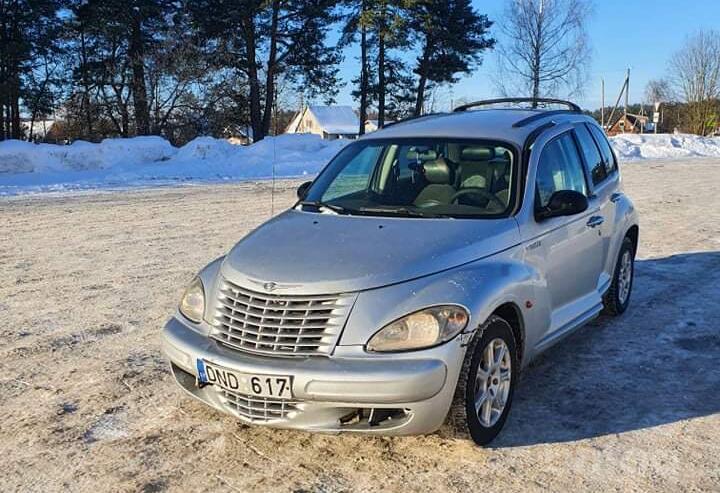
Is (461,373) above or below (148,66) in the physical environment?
below

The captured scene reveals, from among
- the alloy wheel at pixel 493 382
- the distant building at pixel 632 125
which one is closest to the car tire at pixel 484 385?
the alloy wheel at pixel 493 382

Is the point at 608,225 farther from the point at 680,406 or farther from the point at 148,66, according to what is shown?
the point at 148,66

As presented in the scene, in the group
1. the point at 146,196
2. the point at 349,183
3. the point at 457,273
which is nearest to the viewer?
the point at 457,273

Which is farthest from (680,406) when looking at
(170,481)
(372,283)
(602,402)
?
(170,481)

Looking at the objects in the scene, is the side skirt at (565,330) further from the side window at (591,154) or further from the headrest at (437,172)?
the headrest at (437,172)

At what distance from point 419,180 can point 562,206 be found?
3.16ft

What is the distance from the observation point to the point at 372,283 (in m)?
3.49

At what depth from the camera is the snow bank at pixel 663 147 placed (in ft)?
107

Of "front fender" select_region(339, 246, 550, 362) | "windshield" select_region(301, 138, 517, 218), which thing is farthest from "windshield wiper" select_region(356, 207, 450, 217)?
"front fender" select_region(339, 246, 550, 362)

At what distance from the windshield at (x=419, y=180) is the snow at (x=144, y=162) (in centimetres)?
1377

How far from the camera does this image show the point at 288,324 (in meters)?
3.46

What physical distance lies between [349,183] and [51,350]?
8.36 feet

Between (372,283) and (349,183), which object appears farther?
(349,183)

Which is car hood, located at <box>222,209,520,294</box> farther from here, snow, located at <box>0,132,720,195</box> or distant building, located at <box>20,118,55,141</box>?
distant building, located at <box>20,118,55,141</box>
